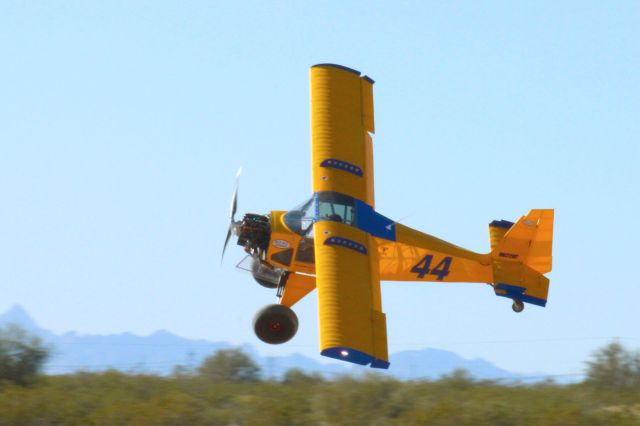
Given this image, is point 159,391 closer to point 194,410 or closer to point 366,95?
point 194,410

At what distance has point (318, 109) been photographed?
71.6 feet

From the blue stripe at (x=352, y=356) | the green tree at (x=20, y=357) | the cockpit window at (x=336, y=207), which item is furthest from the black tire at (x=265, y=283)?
the blue stripe at (x=352, y=356)

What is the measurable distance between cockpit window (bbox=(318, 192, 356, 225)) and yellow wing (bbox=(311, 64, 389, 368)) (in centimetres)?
2

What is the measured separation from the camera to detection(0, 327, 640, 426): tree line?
1723 cm

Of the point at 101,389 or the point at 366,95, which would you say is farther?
the point at 366,95

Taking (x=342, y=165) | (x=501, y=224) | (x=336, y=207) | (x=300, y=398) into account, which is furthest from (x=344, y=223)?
(x=501, y=224)

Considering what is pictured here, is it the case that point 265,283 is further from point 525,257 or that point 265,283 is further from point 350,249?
point 525,257

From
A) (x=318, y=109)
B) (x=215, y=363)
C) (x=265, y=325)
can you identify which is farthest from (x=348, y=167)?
(x=215, y=363)

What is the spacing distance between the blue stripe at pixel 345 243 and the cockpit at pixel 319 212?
2.33 ft

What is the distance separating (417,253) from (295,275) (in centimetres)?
237

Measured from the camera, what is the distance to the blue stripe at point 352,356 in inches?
660

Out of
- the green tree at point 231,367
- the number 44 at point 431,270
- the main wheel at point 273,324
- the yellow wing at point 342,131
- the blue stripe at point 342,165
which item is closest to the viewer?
the main wheel at point 273,324

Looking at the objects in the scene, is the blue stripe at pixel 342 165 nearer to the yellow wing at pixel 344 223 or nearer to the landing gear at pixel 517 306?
the yellow wing at pixel 344 223

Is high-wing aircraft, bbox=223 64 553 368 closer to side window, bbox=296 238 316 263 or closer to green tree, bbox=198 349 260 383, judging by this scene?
side window, bbox=296 238 316 263
